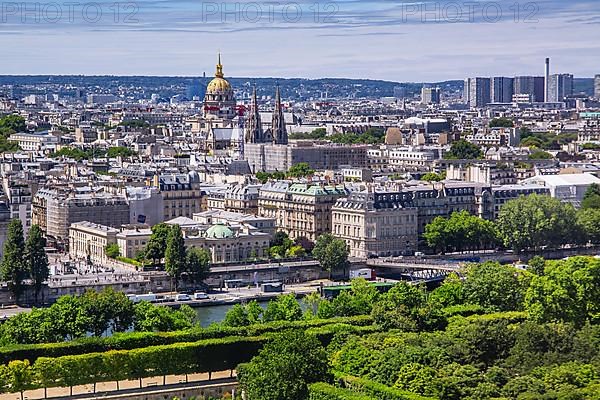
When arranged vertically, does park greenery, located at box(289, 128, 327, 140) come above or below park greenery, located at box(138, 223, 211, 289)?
above

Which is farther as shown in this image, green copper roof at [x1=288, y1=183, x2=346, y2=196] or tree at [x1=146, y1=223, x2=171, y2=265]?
green copper roof at [x1=288, y1=183, x2=346, y2=196]

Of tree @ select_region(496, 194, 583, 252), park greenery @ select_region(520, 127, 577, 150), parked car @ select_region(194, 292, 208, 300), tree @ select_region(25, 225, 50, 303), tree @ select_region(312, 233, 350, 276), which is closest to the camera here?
tree @ select_region(25, 225, 50, 303)

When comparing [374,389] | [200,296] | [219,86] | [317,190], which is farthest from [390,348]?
[219,86]

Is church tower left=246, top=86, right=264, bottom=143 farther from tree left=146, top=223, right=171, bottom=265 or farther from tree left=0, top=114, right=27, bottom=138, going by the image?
tree left=146, top=223, right=171, bottom=265

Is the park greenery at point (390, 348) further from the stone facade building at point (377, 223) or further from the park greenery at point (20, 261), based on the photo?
the stone facade building at point (377, 223)

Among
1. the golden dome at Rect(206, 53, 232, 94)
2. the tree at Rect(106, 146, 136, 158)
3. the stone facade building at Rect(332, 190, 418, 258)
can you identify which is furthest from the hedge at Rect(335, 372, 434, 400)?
the golden dome at Rect(206, 53, 232, 94)
